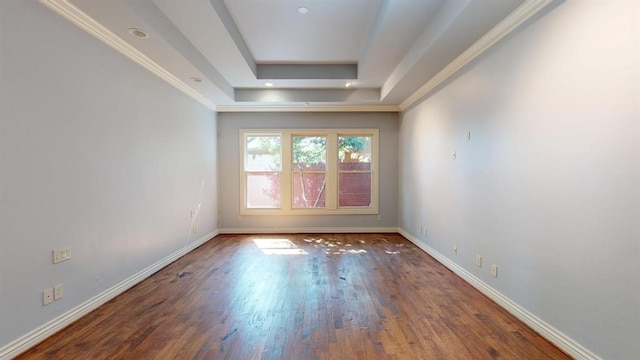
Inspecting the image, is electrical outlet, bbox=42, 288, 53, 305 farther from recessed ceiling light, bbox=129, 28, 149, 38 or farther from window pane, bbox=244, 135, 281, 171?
window pane, bbox=244, 135, 281, 171

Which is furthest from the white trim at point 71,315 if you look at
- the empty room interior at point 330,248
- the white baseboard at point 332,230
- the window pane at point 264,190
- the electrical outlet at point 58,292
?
the white baseboard at point 332,230

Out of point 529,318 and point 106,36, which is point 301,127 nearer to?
point 106,36

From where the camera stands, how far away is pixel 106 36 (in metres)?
2.81

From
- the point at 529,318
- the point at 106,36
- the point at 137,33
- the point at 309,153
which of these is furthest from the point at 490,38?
the point at 309,153

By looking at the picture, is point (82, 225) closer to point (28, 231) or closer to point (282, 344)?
point (28, 231)

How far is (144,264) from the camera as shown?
3.55 metres

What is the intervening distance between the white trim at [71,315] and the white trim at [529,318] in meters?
3.84

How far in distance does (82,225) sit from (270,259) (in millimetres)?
2355

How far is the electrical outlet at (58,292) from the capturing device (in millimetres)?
2323

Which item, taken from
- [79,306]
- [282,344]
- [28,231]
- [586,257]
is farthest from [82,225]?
[586,257]

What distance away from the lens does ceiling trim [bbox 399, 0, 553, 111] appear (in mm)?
2291

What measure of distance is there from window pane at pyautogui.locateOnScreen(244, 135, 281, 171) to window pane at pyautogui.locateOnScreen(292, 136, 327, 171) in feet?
1.27

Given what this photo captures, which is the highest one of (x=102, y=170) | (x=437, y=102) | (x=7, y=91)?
(x=437, y=102)

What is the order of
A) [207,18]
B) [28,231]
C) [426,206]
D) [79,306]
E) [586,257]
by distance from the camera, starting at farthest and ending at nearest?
[426,206] < [207,18] < [79,306] < [28,231] < [586,257]
